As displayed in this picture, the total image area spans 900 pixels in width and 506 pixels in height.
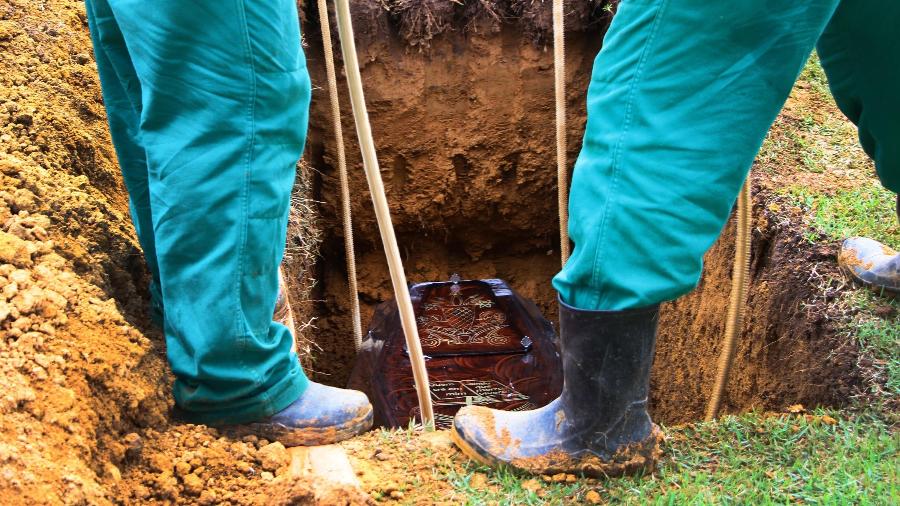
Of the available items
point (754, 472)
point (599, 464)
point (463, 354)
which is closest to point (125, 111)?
point (599, 464)

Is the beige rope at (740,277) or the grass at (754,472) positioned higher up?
the beige rope at (740,277)

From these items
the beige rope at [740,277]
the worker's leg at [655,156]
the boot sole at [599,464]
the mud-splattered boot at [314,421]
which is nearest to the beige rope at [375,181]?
the mud-splattered boot at [314,421]

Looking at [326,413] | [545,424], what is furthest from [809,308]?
[326,413]

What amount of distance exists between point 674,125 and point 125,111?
1.15m

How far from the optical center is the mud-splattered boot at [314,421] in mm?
1633

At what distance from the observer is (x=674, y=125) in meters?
1.32

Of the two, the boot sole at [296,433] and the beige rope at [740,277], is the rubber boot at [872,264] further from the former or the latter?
the boot sole at [296,433]

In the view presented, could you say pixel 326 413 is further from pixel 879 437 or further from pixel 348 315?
pixel 348 315

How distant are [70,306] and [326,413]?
1.84ft

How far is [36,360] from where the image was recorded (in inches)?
51.8

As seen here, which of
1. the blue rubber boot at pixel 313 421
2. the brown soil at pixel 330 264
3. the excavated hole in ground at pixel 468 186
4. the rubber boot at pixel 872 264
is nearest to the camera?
Answer: the brown soil at pixel 330 264

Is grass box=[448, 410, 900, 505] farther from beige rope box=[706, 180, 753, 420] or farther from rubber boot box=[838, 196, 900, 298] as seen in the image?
rubber boot box=[838, 196, 900, 298]

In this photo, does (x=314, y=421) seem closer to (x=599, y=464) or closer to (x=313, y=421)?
(x=313, y=421)

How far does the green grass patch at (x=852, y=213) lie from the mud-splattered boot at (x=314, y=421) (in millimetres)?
1492
